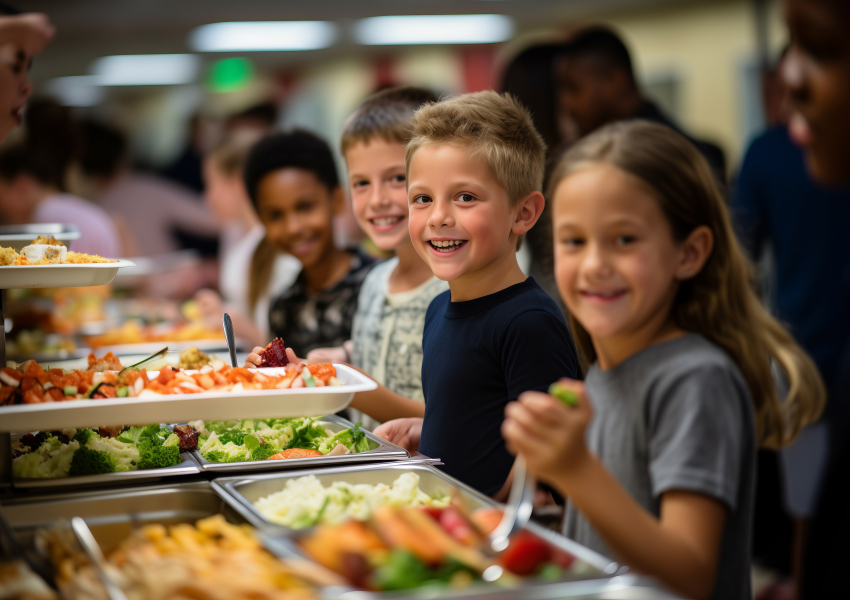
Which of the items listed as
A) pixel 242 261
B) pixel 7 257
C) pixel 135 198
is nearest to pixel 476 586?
pixel 7 257

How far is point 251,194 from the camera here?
9.34 ft

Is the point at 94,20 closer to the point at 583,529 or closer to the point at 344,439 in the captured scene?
the point at 344,439

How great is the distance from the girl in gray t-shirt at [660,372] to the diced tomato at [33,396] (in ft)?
2.49

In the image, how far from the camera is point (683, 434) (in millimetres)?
1106

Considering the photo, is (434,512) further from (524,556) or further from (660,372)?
(660,372)

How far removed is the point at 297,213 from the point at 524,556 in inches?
73.1

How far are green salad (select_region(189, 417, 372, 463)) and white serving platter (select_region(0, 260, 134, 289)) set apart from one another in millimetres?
411

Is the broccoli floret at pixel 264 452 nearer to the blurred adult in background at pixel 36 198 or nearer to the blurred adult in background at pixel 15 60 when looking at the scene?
the blurred adult in background at pixel 15 60

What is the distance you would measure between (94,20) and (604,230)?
7404 mm

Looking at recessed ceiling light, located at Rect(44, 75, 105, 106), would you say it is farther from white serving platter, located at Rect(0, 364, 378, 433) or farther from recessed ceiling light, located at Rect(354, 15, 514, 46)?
white serving platter, located at Rect(0, 364, 378, 433)

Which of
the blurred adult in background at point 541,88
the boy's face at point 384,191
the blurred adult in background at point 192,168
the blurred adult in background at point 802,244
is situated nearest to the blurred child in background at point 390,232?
the boy's face at point 384,191

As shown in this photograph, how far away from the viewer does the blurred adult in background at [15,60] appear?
72.9 inches

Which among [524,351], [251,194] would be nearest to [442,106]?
[524,351]

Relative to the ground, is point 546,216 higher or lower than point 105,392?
higher
